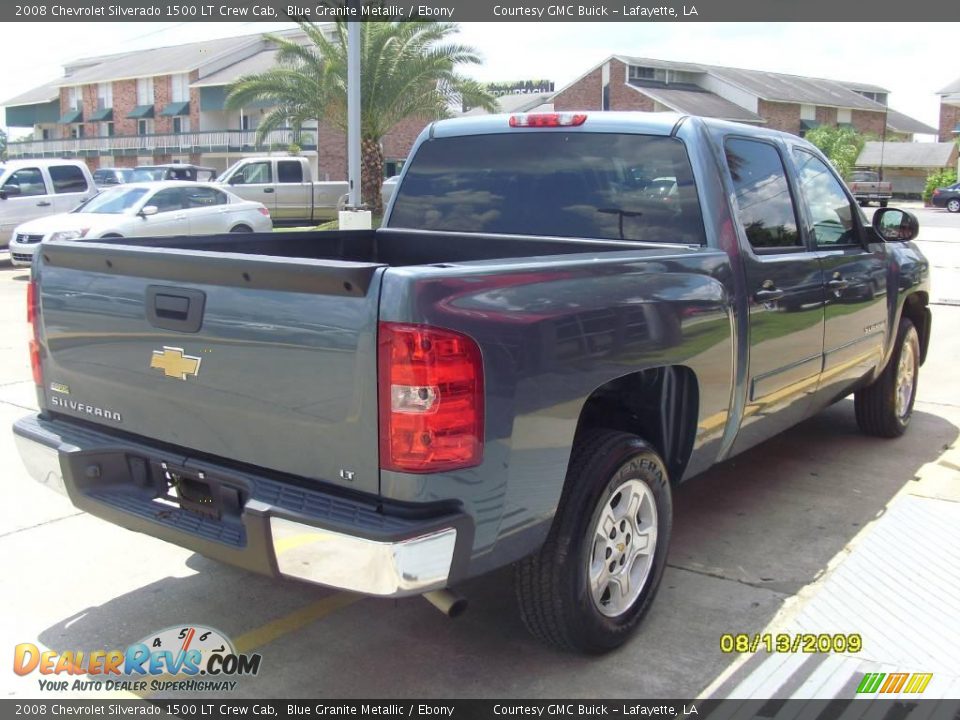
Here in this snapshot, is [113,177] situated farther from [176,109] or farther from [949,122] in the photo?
[949,122]

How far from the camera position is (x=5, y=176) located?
728 inches

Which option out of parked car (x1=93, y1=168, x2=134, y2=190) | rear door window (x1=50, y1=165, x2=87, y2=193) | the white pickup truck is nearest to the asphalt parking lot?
rear door window (x1=50, y1=165, x2=87, y2=193)

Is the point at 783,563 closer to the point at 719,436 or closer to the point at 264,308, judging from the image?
the point at 719,436

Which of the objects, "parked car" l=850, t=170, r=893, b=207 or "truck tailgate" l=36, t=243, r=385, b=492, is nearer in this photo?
"truck tailgate" l=36, t=243, r=385, b=492

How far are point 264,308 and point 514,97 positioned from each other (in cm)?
7035

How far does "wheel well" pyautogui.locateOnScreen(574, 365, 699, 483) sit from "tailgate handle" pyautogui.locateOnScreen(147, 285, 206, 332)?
1505 millimetres

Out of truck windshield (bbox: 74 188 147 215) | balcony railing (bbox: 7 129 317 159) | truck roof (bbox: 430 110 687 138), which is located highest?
balcony railing (bbox: 7 129 317 159)

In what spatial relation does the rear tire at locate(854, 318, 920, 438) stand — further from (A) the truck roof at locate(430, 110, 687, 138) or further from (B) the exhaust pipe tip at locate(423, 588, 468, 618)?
(B) the exhaust pipe tip at locate(423, 588, 468, 618)

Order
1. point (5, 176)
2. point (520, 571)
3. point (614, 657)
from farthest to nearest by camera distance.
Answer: point (5, 176)
point (614, 657)
point (520, 571)

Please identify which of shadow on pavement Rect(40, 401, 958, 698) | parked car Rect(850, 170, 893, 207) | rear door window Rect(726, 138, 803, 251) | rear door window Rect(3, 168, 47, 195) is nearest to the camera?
shadow on pavement Rect(40, 401, 958, 698)

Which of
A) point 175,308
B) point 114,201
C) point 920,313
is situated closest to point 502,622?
point 175,308

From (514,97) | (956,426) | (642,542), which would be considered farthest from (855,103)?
(642,542)

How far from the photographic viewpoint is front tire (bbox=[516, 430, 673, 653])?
326 cm
